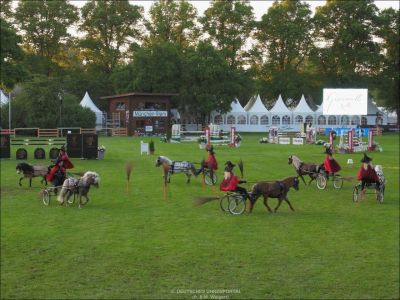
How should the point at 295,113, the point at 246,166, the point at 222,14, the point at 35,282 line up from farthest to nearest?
the point at 222,14 < the point at 295,113 < the point at 246,166 < the point at 35,282

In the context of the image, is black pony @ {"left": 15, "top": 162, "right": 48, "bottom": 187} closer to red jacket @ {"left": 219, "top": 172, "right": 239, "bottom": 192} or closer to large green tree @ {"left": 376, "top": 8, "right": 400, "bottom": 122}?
red jacket @ {"left": 219, "top": 172, "right": 239, "bottom": 192}

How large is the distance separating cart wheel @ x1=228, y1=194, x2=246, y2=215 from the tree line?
56.2 meters

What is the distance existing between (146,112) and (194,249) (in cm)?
5434

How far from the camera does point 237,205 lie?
14516 millimetres

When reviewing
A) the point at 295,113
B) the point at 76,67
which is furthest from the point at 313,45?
the point at 76,67

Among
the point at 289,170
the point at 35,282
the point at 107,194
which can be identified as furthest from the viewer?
the point at 289,170

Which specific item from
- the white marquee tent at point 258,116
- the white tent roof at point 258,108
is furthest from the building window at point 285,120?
the white tent roof at point 258,108

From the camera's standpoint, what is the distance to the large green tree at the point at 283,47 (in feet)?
260

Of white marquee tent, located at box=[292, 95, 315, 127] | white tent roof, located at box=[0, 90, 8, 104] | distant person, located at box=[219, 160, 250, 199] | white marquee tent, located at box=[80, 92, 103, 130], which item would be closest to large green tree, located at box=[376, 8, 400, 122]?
white marquee tent, located at box=[292, 95, 315, 127]

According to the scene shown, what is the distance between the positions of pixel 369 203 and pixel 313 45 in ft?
227

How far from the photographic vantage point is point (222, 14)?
8025 centimetres

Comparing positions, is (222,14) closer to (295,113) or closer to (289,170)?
(295,113)

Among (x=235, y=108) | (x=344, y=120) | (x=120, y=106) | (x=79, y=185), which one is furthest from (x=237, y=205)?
(x=344, y=120)

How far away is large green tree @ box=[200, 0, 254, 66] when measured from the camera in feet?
263
